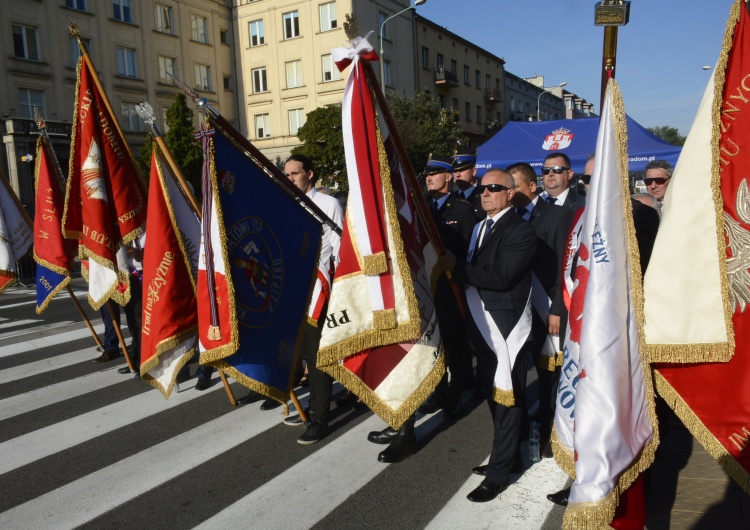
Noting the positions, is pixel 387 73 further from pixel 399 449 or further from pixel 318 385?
pixel 399 449

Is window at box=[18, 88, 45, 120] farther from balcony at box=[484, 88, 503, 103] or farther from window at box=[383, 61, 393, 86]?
balcony at box=[484, 88, 503, 103]

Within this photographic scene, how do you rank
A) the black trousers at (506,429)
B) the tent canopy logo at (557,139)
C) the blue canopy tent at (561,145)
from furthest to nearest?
the tent canopy logo at (557,139)
the blue canopy tent at (561,145)
the black trousers at (506,429)

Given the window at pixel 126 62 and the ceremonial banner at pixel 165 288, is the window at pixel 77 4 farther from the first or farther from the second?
the ceremonial banner at pixel 165 288

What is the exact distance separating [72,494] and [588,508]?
3.17m

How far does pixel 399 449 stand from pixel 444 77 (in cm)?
4059

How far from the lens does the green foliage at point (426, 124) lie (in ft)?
84.4

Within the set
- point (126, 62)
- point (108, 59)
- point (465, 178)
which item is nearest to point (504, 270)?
point (465, 178)

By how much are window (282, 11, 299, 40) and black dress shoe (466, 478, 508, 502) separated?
3523 cm

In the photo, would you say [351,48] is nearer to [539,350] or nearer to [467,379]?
[539,350]

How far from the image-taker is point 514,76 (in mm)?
56656

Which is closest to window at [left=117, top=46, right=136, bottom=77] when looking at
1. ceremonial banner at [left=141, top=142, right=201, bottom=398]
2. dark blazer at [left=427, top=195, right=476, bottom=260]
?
ceremonial banner at [left=141, top=142, right=201, bottom=398]

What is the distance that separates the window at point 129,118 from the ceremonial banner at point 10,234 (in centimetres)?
2489

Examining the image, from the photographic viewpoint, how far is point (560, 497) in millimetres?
3529

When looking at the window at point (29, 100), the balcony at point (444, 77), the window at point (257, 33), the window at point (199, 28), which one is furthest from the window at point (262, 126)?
the window at point (29, 100)
